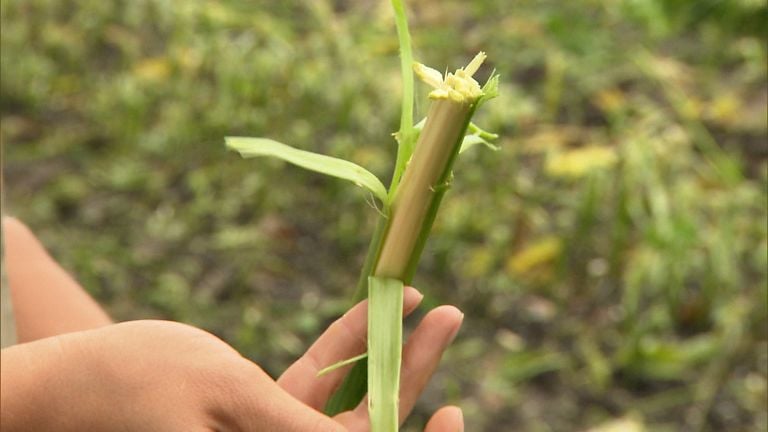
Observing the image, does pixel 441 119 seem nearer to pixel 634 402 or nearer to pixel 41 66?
pixel 634 402

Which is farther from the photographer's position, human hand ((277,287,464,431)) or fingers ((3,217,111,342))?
fingers ((3,217,111,342))

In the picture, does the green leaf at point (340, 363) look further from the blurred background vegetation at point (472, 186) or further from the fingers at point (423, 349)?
the blurred background vegetation at point (472, 186)

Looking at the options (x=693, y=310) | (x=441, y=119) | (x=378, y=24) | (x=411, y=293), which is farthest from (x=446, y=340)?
(x=378, y=24)

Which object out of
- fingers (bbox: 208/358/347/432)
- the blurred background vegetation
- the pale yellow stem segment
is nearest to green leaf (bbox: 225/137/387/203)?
the pale yellow stem segment

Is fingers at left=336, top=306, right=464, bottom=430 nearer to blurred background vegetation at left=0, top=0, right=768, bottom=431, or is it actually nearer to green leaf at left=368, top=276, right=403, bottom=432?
green leaf at left=368, top=276, right=403, bottom=432

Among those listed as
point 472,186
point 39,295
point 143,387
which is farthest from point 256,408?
point 472,186

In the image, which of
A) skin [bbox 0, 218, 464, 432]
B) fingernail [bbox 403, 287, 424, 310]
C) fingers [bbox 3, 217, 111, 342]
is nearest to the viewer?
skin [bbox 0, 218, 464, 432]
